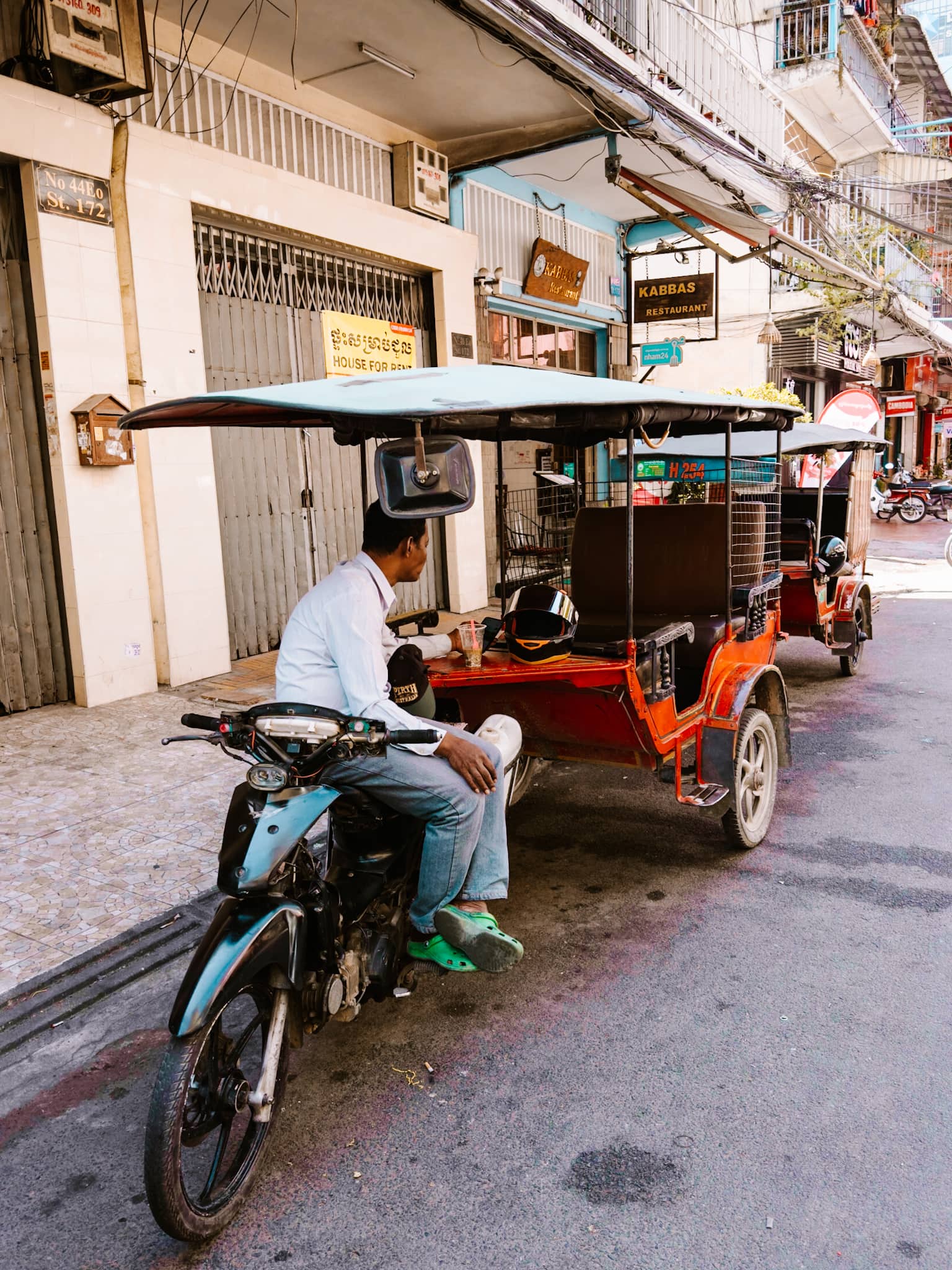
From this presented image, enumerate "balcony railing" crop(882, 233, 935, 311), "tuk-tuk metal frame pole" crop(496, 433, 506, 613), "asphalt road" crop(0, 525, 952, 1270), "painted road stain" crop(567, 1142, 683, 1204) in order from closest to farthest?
"asphalt road" crop(0, 525, 952, 1270)
"painted road stain" crop(567, 1142, 683, 1204)
"tuk-tuk metal frame pole" crop(496, 433, 506, 613)
"balcony railing" crop(882, 233, 935, 311)

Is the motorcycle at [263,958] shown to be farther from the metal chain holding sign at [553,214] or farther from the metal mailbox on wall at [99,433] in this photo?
the metal chain holding sign at [553,214]

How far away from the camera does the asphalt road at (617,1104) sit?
7.34ft

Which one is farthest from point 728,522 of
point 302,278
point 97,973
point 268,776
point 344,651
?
point 302,278

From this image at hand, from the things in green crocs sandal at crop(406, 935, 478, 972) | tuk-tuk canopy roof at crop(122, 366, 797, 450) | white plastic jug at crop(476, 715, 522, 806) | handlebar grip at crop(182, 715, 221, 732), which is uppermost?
tuk-tuk canopy roof at crop(122, 366, 797, 450)

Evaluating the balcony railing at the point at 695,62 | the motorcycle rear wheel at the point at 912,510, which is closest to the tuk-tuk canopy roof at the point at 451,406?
the balcony railing at the point at 695,62

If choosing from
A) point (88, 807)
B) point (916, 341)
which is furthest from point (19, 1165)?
point (916, 341)

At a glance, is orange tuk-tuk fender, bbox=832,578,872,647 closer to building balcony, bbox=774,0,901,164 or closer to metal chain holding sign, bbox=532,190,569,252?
metal chain holding sign, bbox=532,190,569,252

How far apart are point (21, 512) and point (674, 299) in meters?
10.3

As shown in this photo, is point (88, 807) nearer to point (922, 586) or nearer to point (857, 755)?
point (857, 755)

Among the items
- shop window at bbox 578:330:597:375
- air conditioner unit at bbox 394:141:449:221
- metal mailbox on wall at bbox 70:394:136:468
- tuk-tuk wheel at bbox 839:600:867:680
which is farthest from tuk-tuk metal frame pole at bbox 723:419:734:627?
shop window at bbox 578:330:597:375

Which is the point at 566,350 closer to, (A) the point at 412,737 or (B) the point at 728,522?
(B) the point at 728,522

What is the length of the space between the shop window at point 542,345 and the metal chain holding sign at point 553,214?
3.41ft

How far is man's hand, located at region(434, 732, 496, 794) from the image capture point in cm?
292

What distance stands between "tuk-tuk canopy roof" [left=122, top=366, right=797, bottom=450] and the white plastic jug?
1157 millimetres
